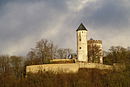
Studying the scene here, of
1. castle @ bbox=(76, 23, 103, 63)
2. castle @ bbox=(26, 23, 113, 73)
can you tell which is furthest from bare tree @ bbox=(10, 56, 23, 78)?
castle @ bbox=(76, 23, 103, 63)

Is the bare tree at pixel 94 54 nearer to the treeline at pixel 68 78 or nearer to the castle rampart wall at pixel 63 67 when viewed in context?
the treeline at pixel 68 78

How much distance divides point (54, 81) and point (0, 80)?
25.9 ft

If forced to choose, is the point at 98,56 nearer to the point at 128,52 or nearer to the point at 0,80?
the point at 128,52

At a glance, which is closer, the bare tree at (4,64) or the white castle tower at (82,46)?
the white castle tower at (82,46)

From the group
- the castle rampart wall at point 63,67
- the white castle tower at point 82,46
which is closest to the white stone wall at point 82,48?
the white castle tower at point 82,46

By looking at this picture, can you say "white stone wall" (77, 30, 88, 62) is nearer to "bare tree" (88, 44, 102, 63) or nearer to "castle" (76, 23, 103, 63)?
"castle" (76, 23, 103, 63)

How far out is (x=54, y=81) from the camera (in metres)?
37.2

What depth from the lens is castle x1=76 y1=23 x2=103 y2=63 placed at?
43438 millimetres

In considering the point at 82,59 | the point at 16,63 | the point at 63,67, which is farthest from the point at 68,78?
the point at 16,63

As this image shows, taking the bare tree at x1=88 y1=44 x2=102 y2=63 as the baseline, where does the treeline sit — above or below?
below

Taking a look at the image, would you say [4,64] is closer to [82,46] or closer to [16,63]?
[16,63]

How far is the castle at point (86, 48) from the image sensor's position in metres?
43.4

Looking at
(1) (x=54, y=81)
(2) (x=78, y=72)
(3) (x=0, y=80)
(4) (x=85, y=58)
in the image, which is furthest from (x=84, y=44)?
(3) (x=0, y=80)

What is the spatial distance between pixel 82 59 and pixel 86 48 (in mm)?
1482
